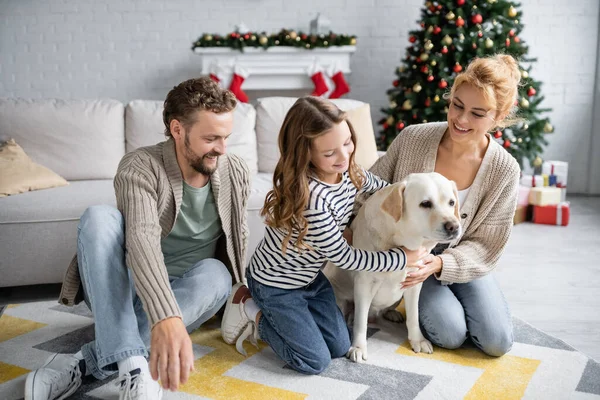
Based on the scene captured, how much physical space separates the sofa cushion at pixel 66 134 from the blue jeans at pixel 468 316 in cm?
201

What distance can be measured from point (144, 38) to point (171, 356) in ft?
14.8

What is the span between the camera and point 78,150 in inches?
127

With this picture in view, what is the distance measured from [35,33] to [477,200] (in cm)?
465

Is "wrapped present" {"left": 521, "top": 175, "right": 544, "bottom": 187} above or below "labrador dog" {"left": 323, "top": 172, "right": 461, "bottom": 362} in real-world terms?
below

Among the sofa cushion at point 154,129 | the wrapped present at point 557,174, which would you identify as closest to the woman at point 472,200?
the sofa cushion at point 154,129

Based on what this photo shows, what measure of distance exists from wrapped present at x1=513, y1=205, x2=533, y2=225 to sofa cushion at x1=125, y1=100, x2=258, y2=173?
6.40ft

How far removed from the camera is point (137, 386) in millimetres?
1538

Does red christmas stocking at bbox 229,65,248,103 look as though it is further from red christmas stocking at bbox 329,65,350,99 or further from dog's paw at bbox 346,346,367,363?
dog's paw at bbox 346,346,367,363

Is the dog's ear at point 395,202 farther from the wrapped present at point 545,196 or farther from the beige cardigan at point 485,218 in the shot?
the wrapped present at point 545,196

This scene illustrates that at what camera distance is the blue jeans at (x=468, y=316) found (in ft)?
6.52

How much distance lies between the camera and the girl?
5.81ft

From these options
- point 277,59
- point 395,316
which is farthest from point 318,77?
point 395,316

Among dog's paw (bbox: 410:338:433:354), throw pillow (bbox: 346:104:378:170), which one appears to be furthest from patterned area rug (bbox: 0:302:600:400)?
throw pillow (bbox: 346:104:378:170)

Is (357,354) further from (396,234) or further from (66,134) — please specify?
(66,134)
